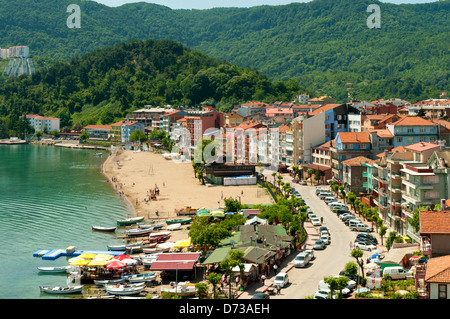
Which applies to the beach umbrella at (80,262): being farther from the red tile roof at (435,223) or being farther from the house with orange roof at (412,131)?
the house with orange roof at (412,131)

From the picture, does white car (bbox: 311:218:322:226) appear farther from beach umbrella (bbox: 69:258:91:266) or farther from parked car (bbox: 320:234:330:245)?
beach umbrella (bbox: 69:258:91:266)

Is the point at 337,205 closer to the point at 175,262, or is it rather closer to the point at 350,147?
the point at 350,147

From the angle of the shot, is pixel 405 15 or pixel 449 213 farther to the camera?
pixel 405 15

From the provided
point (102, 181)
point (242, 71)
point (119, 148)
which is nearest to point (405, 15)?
point (242, 71)

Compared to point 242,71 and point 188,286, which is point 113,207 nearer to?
point 188,286

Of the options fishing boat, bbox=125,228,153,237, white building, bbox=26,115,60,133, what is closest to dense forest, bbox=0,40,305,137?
white building, bbox=26,115,60,133

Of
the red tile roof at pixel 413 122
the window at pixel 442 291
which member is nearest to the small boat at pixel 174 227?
the red tile roof at pixel 413 122
